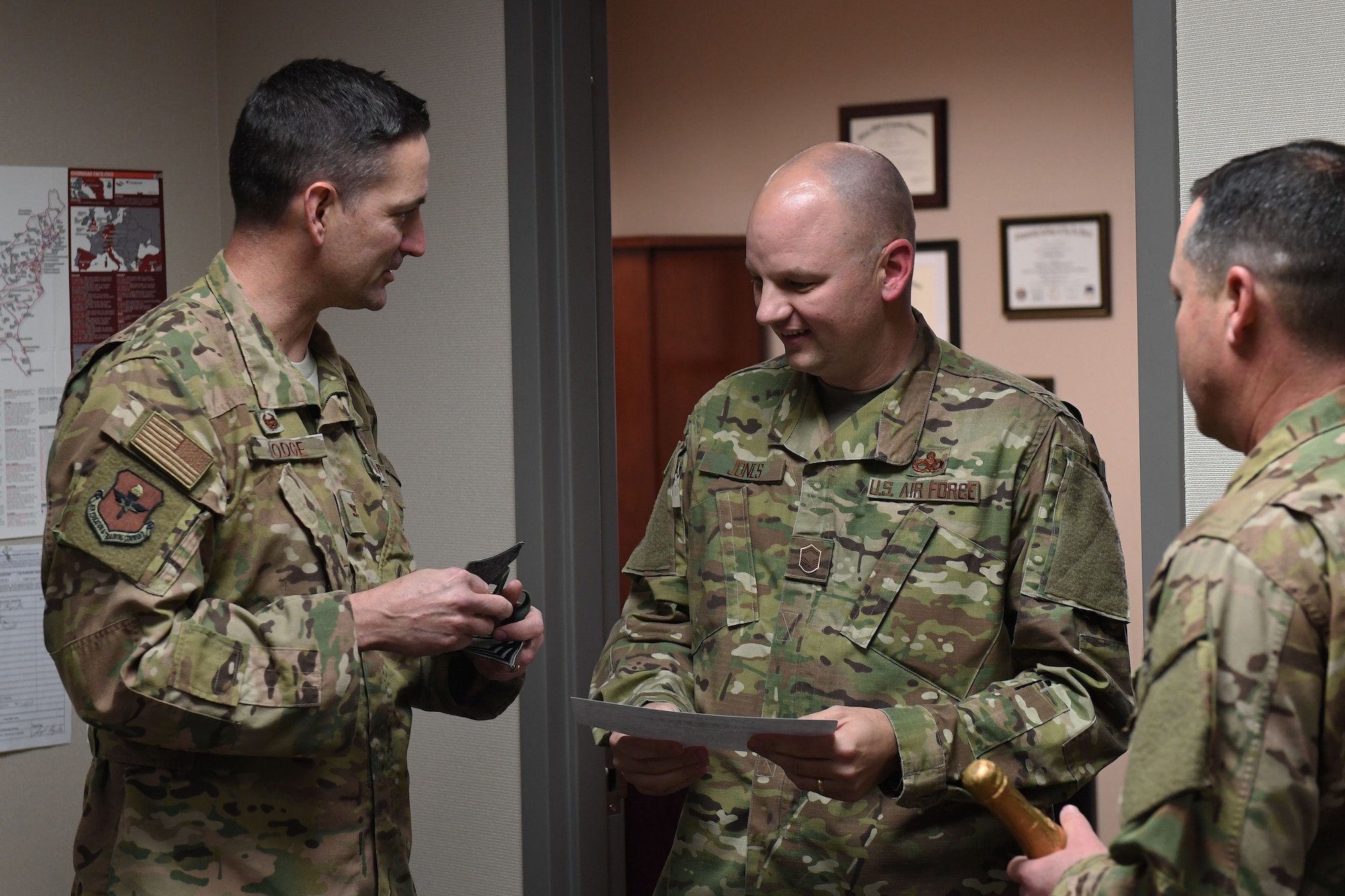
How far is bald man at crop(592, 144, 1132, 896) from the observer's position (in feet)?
4.81

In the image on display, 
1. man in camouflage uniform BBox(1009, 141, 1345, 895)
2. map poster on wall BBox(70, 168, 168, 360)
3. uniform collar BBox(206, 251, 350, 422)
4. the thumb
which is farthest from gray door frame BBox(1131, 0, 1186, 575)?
map poster on wall BBox(70, 168, 168, 360)

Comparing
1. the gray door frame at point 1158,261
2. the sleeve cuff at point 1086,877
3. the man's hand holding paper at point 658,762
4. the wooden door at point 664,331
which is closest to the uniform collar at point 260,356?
the man's hand holding paper at point 658,762

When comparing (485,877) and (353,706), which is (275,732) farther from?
(485,877)

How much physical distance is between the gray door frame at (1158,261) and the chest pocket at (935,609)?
332 mm

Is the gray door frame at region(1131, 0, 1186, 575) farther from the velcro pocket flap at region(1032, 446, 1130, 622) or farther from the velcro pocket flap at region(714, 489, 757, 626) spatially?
the velcro pocket flap at region(714, 489, 757, 626)

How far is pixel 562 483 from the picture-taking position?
7.91 feet

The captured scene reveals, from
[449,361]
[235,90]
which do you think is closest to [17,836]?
[449,361]

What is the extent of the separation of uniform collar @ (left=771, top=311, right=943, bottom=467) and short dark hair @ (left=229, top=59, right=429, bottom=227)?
654 mm

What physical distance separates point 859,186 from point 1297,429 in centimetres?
78

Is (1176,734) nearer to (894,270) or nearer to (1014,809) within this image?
(1014,809)

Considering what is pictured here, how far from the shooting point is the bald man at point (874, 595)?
57.7 inches

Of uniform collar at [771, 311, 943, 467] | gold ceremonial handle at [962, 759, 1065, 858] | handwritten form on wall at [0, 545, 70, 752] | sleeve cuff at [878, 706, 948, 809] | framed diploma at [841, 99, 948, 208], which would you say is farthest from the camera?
framed diploma at [841, 99, 948, 208]

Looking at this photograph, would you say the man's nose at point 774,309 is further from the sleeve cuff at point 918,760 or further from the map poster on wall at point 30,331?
the map poster on wall at point 30,331

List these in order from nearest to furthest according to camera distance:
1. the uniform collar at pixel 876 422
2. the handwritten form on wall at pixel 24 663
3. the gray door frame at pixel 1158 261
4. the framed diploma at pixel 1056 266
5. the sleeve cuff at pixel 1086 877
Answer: the sleeve cuff at pixel 1086 877 → the uniform collar at pixel 876 422 → the gray door frame at pixel 1158 261 → the handwritten form on wall at pixel 24 663 → the framed diploma at pixel 1056 266
